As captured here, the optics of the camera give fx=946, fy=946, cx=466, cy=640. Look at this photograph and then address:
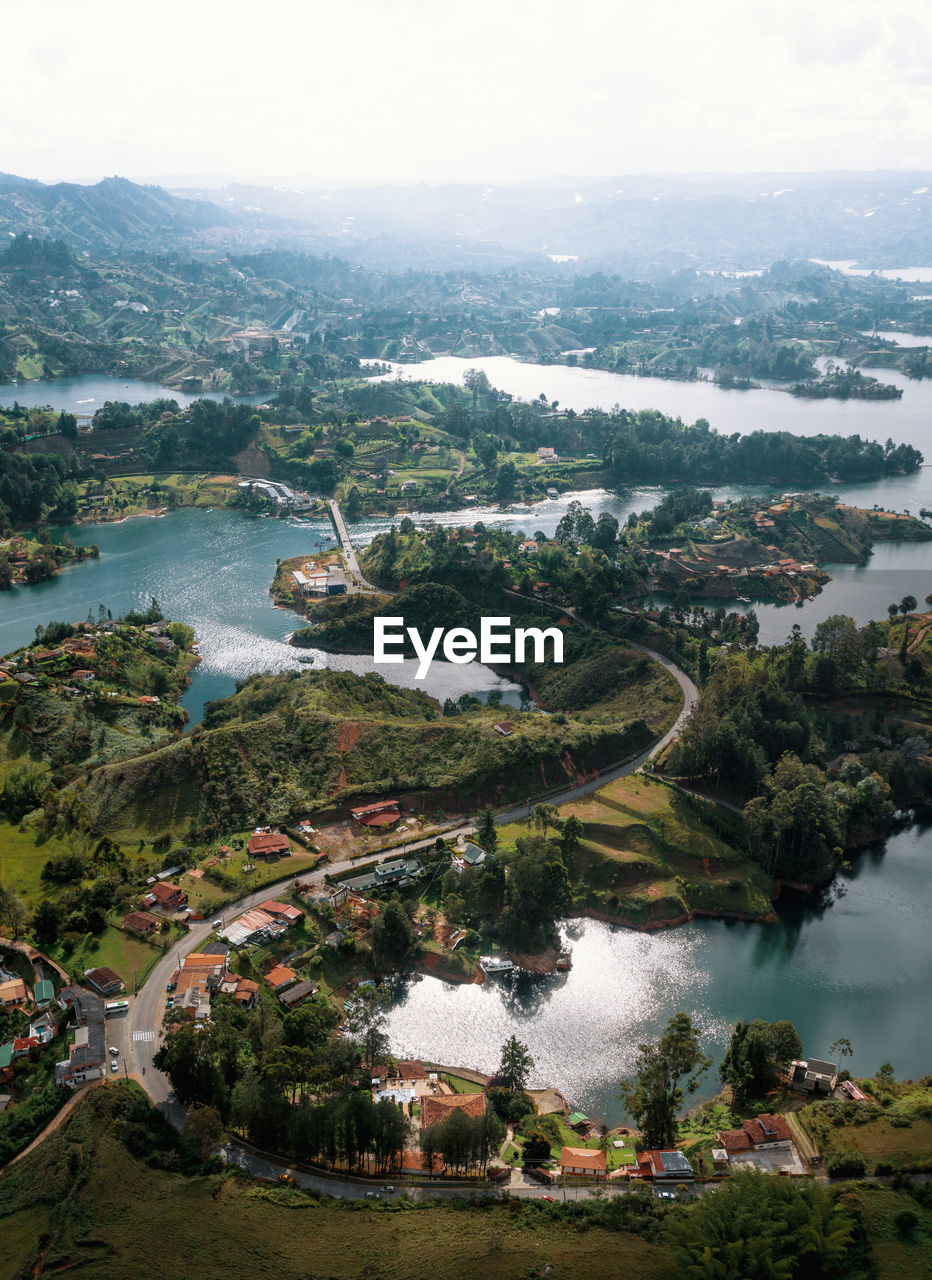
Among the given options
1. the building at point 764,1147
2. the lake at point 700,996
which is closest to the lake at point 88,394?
the lake at point 700,996

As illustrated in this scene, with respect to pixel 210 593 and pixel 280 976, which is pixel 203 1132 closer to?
pixel 280 976

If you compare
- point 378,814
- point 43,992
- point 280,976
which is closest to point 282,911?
point 280,976

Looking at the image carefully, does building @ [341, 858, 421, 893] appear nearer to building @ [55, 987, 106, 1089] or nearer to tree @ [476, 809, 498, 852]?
tree @ [476, 809, 498, 852]

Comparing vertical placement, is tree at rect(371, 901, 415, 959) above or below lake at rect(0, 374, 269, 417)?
below

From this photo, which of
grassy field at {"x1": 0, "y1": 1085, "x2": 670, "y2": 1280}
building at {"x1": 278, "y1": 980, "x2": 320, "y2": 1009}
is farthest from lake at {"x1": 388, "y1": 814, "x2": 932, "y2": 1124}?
grassy field at {"x1": 0, "y1": 1085, "x2": 670, "y2": 1280}

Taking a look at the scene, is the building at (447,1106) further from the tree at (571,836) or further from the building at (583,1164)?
the tree at (571,836)

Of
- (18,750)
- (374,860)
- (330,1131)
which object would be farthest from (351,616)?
(330,1131)

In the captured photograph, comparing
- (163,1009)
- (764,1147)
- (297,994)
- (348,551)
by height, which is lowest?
(764,1147)

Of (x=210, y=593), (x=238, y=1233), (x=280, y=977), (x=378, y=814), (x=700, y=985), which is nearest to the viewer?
(x=238, y=1233)

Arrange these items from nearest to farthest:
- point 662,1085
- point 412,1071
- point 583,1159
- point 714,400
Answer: point 583,1159, point 662,1085, point 412,1071, point 714,400
